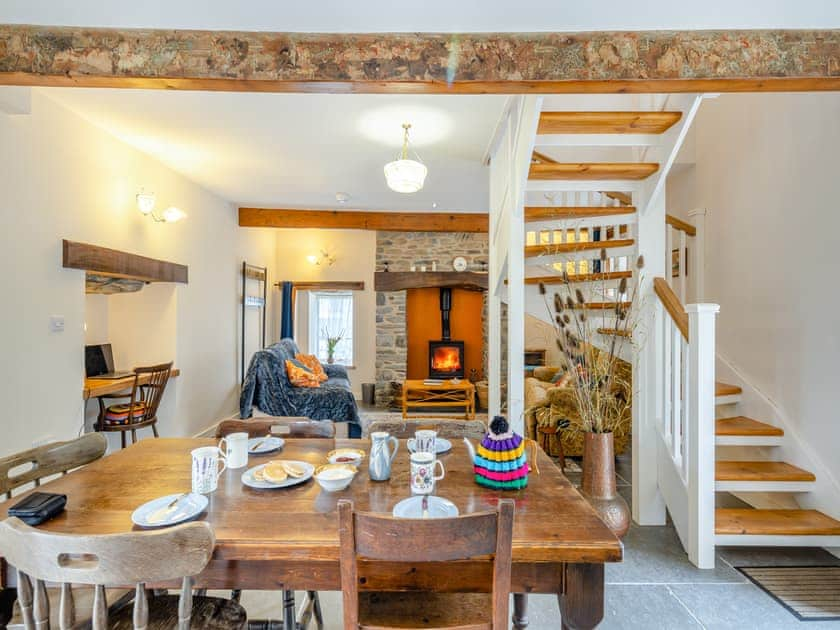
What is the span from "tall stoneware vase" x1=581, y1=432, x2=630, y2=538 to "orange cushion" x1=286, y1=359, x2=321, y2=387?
3.35m

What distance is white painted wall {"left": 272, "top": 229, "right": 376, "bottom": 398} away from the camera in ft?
24.6

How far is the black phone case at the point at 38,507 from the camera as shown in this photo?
1238mm

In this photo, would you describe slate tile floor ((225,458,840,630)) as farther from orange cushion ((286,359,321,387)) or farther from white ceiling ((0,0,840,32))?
orange cushion ((286,359,321,387))

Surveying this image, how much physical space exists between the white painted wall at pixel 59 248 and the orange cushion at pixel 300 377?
3.38 ft

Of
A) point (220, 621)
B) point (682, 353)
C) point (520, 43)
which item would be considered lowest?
point (220, 621)

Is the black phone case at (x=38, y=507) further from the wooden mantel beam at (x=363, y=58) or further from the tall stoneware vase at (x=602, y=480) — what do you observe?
the tall stoneware vase at (x=602, y=480)

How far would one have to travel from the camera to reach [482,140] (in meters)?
3.70

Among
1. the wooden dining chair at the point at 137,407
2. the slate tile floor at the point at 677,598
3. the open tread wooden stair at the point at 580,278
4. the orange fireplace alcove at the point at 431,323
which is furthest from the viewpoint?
the orange fireplace alcove at the point at 431,323

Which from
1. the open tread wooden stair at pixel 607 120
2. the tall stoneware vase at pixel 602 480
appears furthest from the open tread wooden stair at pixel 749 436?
the open tread wooden stair at pixel 607 120

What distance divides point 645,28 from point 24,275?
3616 mm

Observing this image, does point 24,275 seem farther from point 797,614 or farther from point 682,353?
point 797,614

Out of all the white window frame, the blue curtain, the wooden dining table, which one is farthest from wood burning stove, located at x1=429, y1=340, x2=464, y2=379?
the wooden dining table

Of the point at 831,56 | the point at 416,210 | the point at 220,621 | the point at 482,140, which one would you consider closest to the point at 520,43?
the point at 831,56

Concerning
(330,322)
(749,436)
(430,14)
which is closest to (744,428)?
(749,436)
